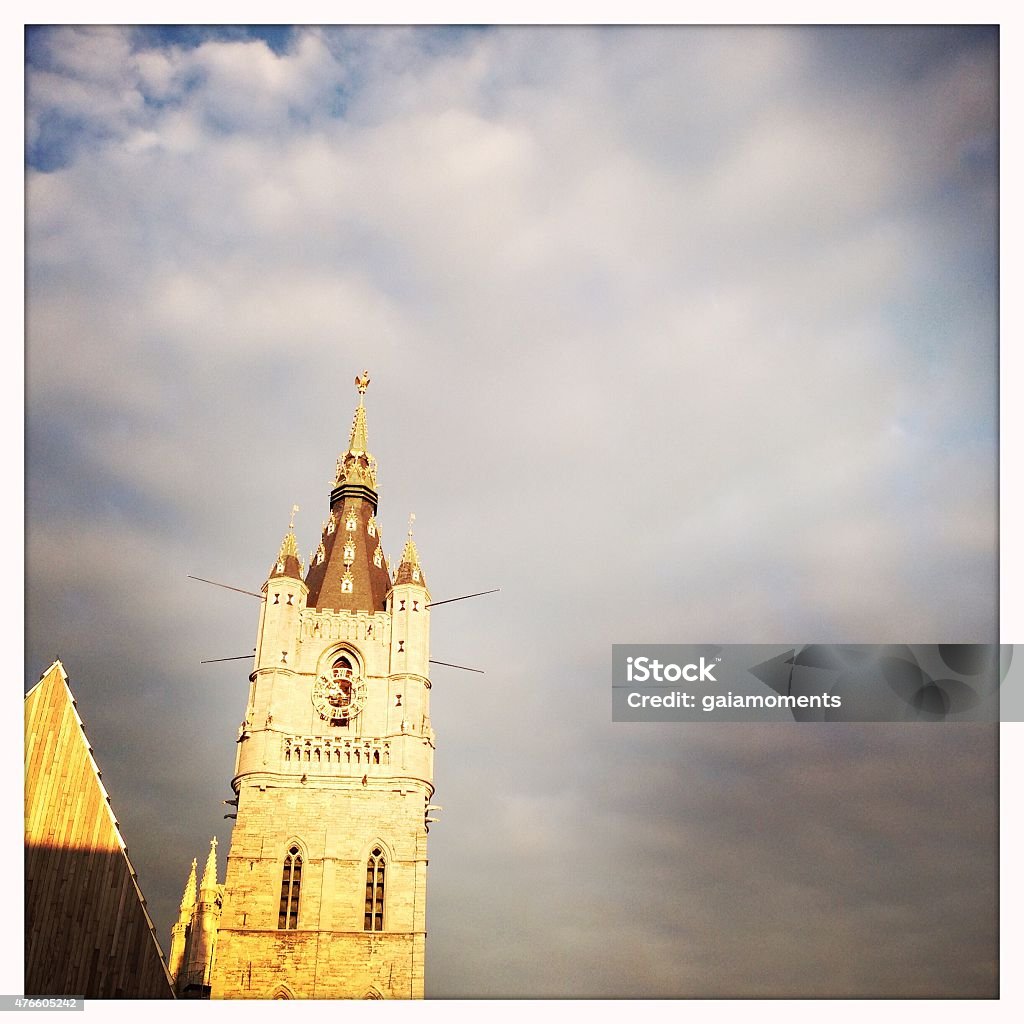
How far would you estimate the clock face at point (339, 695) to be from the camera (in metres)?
22.6

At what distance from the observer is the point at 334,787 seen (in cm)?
2128

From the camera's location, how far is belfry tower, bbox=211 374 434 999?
63.6 feet

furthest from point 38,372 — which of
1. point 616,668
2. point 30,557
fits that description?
point 616,668

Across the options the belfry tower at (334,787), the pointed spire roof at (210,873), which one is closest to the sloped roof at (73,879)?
the belfry tower at (334,787)

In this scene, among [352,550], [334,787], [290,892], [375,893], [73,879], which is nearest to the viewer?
[73,879]

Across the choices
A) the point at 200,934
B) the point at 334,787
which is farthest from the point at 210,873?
the point at 334,787

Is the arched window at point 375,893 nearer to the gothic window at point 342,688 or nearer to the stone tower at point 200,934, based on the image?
the stone tower at point 200,934

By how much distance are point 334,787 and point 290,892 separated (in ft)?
6.77

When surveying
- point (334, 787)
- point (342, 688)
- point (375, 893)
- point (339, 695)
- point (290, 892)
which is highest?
point (342, 688)

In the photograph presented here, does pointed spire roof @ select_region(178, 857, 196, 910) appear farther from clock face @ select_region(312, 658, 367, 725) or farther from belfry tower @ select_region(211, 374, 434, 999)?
clock face @ select_region(312, 658, 367, 725)

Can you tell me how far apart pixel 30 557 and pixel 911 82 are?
1186cm

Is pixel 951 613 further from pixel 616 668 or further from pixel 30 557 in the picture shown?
pixel 30 557

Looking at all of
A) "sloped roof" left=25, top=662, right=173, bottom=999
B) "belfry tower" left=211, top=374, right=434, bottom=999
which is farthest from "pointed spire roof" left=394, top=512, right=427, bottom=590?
"sloped roof" left=25, top=662, right=173, bottom=999

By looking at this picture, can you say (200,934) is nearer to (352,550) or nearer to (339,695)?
(339,695)
